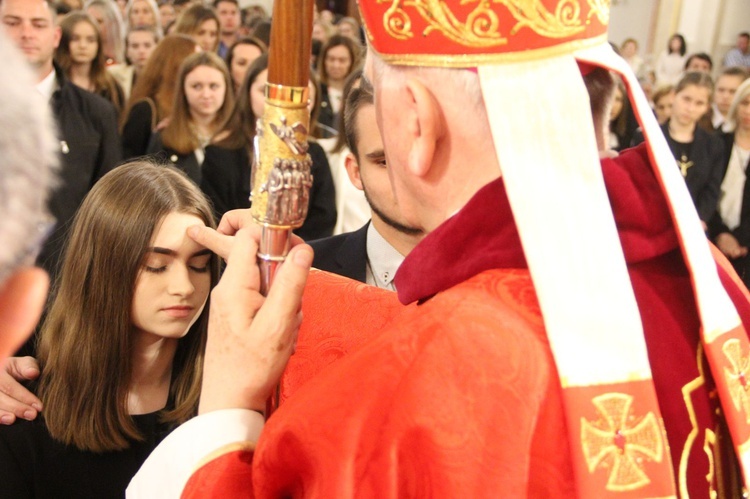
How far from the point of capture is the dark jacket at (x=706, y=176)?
5414 mm

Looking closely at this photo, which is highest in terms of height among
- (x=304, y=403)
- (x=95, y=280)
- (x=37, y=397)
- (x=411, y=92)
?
(x=411, y=92)

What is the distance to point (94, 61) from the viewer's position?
530 cm

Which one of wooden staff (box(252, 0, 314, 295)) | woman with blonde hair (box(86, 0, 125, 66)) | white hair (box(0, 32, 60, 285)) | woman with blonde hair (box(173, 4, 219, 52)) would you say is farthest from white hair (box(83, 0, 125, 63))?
white hair (box(0, 32, 60, 285))

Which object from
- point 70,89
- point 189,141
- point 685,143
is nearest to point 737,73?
point 685,143

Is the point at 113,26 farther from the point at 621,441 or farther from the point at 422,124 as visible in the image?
the point at 621,441

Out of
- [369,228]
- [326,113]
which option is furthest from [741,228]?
[369,228]

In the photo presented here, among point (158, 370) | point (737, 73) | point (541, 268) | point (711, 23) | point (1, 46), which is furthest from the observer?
point (711, 23)

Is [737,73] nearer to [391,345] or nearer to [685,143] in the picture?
[685,143]

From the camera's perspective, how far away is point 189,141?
455 centimetres

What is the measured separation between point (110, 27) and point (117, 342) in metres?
5.02

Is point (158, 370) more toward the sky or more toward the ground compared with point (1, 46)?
more toward the ground

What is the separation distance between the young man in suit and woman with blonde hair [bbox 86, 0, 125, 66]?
14.3 ft

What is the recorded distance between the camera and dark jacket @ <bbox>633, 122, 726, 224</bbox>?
541 centimetres

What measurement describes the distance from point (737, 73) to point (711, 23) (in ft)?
27.2
